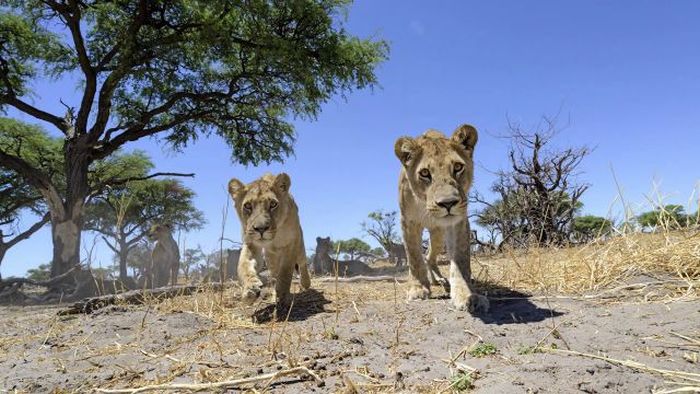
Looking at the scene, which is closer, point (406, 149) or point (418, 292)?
point (406, 149)

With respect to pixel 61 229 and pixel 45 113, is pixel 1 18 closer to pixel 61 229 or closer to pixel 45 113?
pixel 45 113

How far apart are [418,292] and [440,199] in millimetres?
1437

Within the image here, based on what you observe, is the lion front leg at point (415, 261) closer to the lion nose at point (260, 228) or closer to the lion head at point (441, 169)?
the lion head at point (441, 169)

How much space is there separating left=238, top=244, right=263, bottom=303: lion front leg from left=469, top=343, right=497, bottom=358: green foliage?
2.30 metres

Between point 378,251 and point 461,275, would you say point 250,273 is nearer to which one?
point 461,275

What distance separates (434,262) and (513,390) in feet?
12.2

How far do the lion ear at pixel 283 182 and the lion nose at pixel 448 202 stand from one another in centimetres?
239

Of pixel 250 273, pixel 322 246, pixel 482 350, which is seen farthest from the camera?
pixel 322 246

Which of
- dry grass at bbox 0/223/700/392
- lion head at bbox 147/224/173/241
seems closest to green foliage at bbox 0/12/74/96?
lion head at bbox 147/224/173/241

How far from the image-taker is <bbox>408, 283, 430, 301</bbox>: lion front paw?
16.4 ft

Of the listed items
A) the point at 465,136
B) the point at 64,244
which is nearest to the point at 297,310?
the point at 465,136

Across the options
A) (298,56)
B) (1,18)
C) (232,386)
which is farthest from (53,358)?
(1,18)

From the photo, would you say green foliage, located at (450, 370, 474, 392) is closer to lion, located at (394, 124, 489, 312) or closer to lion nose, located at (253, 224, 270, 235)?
lion, located at (394, 124, 489, 312)

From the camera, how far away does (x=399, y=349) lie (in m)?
3.38
